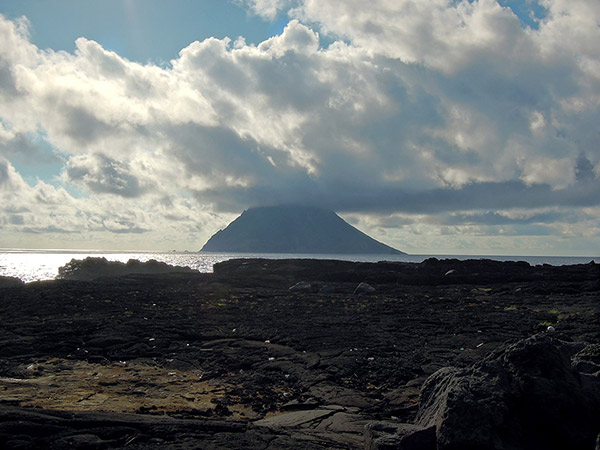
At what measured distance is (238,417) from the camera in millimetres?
8422

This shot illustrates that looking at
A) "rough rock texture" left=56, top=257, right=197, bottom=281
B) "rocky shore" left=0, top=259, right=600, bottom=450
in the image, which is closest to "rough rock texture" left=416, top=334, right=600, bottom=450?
"rocky shore" left=0, top=259, right=600, bottom=450

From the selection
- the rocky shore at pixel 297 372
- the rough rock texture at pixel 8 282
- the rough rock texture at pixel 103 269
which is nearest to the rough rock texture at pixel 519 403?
the rocky shore at pixel 297 372

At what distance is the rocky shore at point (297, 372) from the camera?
19.8ft

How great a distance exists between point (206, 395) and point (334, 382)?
294 centimetres

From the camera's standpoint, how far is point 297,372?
11602 millimetres

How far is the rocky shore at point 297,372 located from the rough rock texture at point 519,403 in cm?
2

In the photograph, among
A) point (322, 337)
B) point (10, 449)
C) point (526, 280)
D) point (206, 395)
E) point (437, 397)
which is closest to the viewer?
point (10, 449)

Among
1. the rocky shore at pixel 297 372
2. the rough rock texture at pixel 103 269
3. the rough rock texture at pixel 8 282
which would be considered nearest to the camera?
the rocky shore at pixel 297 372

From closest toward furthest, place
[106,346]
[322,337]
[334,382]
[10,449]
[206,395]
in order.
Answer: [10,449]
[206,395]
[334,382]
[106,346]
[322,337]

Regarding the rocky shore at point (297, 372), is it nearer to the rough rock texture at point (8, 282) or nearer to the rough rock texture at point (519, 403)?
the rough rock texture at point (519, 403)

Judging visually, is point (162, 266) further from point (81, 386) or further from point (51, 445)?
point (51, 445)

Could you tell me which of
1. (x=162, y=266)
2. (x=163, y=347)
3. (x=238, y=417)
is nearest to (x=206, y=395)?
(x=238, y=417)

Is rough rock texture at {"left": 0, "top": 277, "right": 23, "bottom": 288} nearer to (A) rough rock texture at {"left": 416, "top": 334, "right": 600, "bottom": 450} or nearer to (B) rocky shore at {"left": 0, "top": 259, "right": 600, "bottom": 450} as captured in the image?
(B) rocky shore at {"left": 0, "top": 259, "right": 600, "bottom": 450}

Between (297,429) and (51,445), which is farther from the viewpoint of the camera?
(297,429)
